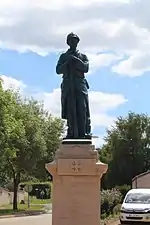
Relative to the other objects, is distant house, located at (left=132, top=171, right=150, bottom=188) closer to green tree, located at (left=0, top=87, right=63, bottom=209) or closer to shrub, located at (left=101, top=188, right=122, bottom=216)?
green tree, located at (left=0, top=87, right=63, bottom=209)

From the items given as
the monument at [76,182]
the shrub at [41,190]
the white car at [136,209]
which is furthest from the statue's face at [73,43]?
the shrub at [41,190]

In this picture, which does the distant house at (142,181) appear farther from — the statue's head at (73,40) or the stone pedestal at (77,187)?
the stone pedestal at (77,187)

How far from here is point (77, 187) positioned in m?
12.0

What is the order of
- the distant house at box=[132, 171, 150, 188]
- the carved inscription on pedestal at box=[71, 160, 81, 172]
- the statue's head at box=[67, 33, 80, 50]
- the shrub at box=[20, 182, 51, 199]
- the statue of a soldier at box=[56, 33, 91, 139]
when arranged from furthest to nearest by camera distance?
the shrub at box=[20, 182, 51, 199], the distant house at box=[132, 171, 150, 188], the statue's head at box=[67, 33, 80, 50], the statue of a soldier at box=[56, 33, 91, 139], the carved inscription on pedestal at box=[71, 160, 81, 172]

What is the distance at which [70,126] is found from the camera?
1264 cm

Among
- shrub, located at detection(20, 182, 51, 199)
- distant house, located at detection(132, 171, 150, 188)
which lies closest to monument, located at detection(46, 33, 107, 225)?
distant house, located at detection(132, 171, 150, 188)

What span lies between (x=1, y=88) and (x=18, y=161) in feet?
40.0

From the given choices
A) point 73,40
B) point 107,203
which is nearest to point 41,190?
point 107,203

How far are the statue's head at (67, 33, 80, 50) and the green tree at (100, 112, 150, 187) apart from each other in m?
47.7

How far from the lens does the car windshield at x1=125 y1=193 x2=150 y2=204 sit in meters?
25.6

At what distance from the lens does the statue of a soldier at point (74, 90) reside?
12609 millimetres

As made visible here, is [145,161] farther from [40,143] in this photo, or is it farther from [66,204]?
[66,204]

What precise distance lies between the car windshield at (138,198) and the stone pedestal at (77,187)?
13.8m

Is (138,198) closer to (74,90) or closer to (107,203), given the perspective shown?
(107,203)
